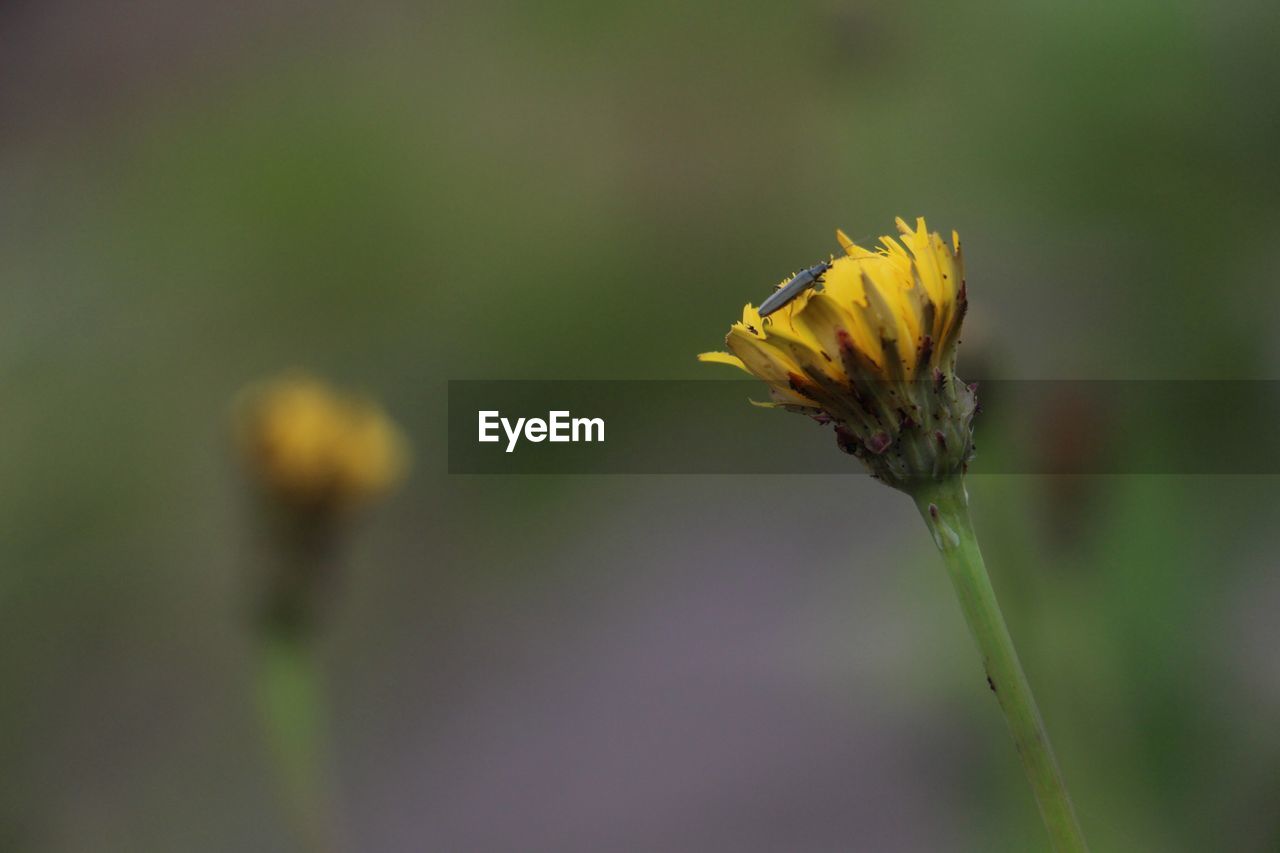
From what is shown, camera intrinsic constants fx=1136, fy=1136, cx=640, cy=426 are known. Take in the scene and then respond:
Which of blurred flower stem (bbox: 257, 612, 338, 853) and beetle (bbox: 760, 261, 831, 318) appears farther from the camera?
blurred flower stem (bbox: 257, 612, 338, 853)

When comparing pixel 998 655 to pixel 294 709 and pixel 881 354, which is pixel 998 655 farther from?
pixel 294 709

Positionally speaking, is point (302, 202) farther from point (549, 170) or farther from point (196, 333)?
point (549, 170)

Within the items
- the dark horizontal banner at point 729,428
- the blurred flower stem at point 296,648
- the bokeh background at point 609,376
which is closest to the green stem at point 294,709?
the blurred flower stem at point 296,648

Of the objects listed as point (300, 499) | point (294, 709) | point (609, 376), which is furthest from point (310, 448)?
point (609, 376)

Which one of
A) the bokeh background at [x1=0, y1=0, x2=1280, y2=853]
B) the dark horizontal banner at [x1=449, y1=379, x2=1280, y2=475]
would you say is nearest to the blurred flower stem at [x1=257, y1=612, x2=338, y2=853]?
the bokeh background at [x1=0, y1=0, x2=1280, y2=853]

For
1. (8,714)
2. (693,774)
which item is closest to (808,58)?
(693,774)

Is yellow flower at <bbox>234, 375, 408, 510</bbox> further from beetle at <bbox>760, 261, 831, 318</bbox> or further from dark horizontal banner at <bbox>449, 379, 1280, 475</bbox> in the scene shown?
beetle at <bbox>760, 261, 831, 318</bbox>
